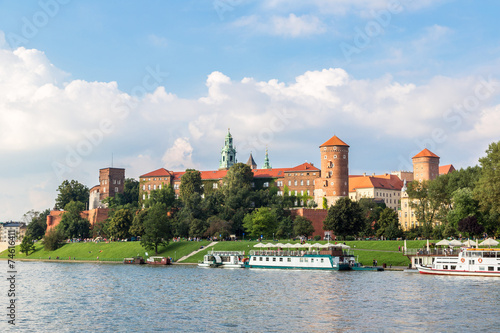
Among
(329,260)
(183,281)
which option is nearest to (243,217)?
(329,260)

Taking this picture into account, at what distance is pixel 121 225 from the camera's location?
115 metres

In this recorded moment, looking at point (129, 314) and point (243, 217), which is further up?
point (243, 217)

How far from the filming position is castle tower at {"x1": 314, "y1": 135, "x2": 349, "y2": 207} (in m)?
133

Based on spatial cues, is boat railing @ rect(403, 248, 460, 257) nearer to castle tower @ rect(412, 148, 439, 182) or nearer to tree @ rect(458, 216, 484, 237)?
tree @ rect(458, 216, 484, 237)

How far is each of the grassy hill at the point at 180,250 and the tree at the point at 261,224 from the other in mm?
8665

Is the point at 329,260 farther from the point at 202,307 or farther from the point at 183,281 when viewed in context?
the point at 202,307

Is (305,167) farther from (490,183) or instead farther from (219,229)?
(490,183)

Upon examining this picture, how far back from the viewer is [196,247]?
97125 millimetres

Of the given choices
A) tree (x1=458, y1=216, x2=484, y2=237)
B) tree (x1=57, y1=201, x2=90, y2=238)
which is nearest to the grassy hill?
tree (x1=458, y1=216, x2=484, y2=237)

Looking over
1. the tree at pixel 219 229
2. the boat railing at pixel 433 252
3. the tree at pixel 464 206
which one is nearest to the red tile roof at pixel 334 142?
the tree at pixel 219 229

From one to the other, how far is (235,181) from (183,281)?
7211 cm

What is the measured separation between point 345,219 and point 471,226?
19.7m

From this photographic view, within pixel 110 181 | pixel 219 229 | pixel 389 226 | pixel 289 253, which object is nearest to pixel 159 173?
pixel 110 181

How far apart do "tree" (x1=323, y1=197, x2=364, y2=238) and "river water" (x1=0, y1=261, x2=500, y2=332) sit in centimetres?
2822
